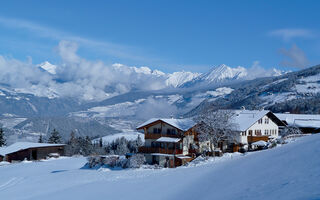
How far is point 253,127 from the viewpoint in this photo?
52656 mm

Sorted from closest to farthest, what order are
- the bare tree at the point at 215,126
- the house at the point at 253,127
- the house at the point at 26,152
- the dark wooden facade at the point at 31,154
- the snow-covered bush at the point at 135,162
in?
1. the snow-covered bush at the point at 135,162
2. the bare tree at the point at 215,126
3. the house at the point at 253,127
4. the house at the point at 26,152
5. the dark wooden facade at the point at 31,154

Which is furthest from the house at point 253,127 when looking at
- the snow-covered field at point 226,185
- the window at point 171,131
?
the snow-covered field at point 226,185

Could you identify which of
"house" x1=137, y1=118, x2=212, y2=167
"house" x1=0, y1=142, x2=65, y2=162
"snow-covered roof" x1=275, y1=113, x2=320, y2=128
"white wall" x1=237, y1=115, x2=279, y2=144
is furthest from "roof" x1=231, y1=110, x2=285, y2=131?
"house" x1=0, y1=142, x2=65, y2=162

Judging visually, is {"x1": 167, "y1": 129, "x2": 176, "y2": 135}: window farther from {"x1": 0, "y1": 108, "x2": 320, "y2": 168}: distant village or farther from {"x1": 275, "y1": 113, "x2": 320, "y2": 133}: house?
{"x1": 275, "y1": 113, "x2": 320, "y2": 133}: house

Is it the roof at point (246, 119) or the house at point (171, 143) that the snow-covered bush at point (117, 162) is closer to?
the house at point (171, 143)

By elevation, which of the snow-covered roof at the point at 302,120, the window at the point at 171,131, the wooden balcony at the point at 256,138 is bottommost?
the wooden balcony at the point at 256,138

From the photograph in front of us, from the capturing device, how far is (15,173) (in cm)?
4309

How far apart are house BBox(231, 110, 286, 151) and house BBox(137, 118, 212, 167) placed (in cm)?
516

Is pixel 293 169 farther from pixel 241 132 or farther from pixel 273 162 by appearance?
pixel 241 132

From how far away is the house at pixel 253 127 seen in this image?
165 ft

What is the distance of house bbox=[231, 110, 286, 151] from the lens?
1982 inches

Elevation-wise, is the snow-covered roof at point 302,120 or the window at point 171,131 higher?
the snow-covered roof at point 302,120

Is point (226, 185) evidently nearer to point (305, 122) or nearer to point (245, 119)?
point (245, 119)

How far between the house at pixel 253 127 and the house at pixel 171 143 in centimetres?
516
